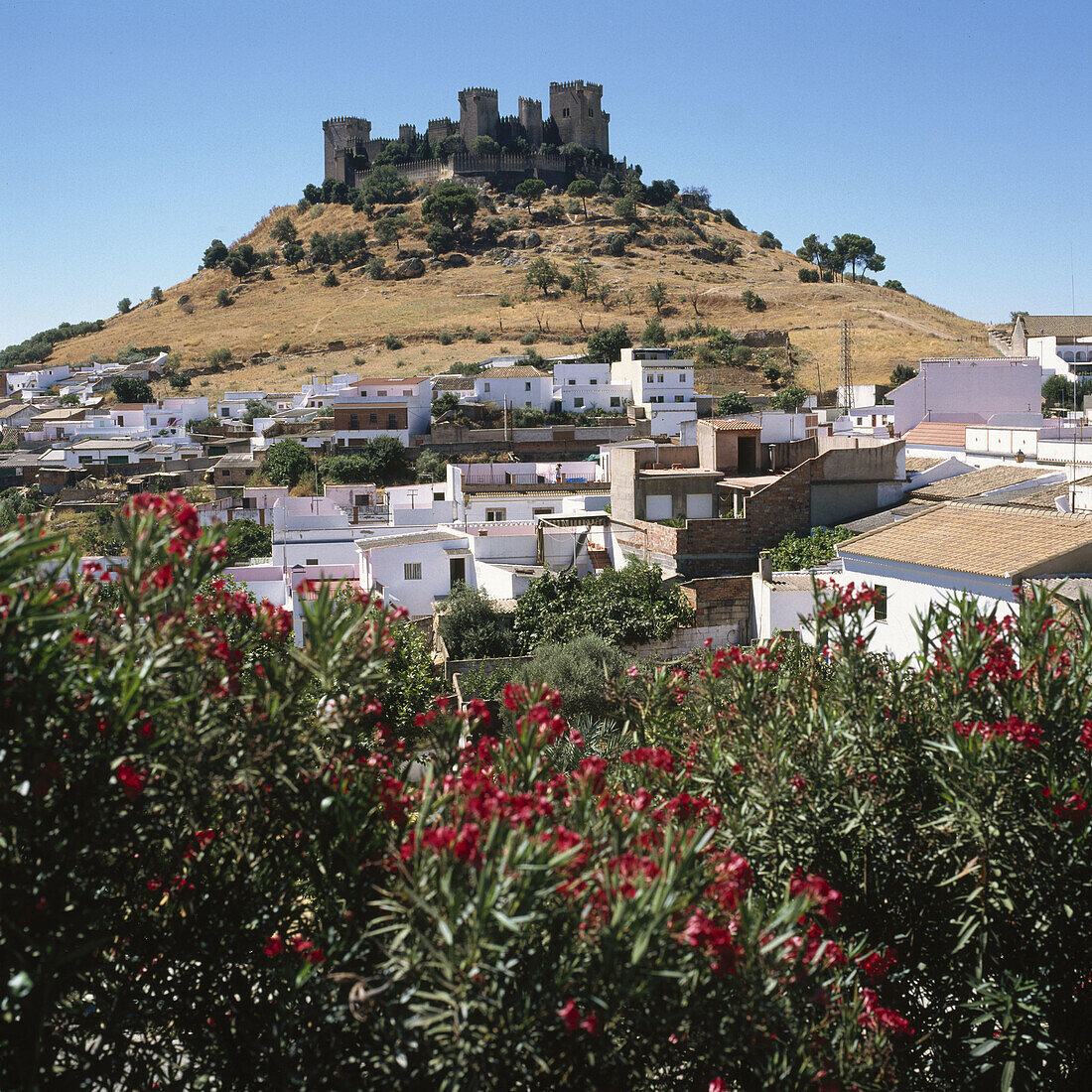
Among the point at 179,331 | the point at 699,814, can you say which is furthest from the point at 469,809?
the point at 179,331

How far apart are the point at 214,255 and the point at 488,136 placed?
28.0 meters

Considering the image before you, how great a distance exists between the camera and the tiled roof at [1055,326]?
55906 millimetres

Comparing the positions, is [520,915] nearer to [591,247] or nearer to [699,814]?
[699,814]

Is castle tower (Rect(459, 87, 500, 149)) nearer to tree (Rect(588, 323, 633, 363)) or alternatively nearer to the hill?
the hill

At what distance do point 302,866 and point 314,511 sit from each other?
25.5 m

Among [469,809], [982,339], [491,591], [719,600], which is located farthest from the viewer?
[982,339]

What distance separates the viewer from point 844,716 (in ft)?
16.6

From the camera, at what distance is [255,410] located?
5284cm

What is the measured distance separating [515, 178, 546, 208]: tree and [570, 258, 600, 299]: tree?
1611cm

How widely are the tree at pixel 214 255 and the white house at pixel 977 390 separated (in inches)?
2951

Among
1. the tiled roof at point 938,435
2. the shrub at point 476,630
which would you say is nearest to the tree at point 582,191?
the tiled roof at point 938,435

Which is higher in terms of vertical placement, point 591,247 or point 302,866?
point 591,247

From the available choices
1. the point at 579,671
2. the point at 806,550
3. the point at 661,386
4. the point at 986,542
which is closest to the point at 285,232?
the point at 661,386

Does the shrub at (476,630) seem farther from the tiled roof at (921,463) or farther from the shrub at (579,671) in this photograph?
the tiled roof at (921,463)
